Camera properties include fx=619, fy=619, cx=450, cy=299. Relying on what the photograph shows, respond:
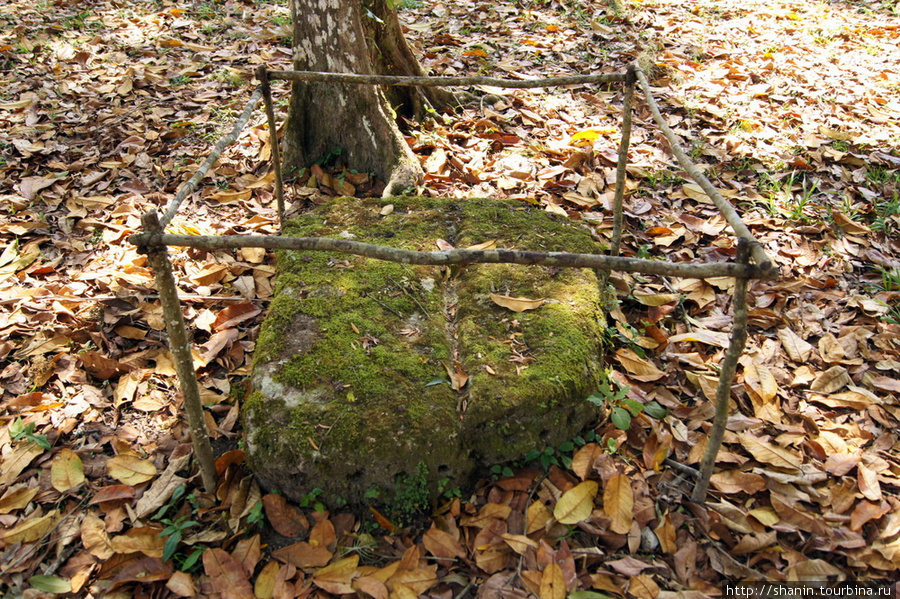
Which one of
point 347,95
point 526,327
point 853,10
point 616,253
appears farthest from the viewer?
point 853,10

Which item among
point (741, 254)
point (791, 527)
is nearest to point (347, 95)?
point (741, 254)

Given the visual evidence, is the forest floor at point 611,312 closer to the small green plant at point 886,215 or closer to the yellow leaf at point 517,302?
the small green plant at point 886,215

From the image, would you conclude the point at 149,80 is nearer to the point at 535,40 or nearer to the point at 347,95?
the point at 347,95

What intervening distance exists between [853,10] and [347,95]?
5.43 m

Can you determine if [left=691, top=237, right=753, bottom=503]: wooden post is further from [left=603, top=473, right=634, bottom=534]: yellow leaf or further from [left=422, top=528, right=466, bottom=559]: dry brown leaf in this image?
[left=422, top=528, right=466, bottom=559]: dry brown leaf

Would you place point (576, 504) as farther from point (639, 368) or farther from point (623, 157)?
point (623, 157)

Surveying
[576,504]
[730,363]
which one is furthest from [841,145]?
[576,504]

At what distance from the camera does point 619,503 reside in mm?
2162

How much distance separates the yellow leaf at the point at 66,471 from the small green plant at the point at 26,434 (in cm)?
9

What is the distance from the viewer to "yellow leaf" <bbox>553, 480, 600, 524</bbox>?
7.00ft

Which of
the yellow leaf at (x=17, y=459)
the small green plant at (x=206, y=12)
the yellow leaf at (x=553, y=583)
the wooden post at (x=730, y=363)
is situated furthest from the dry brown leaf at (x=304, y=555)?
the small green plant at (x=206, y=12)

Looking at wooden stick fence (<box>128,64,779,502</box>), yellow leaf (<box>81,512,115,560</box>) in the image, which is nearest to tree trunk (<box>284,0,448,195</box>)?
wooden stick fence (<box>128,64,779,502</box>)

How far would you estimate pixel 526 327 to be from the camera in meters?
2.54

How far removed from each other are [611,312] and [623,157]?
79 centimetres
